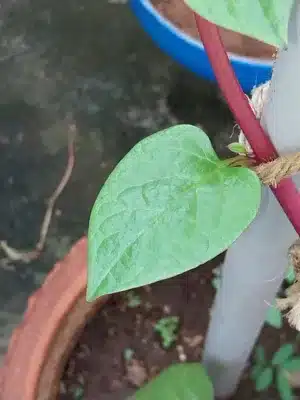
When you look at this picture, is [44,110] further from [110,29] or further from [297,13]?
[297,13]

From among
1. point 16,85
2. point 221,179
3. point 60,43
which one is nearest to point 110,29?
point 60,43

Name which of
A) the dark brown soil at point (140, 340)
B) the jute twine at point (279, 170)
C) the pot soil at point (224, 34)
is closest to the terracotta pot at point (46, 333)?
the dark brown soil at point (140, 340)

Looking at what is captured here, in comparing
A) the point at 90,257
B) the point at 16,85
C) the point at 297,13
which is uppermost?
the point at 297,13

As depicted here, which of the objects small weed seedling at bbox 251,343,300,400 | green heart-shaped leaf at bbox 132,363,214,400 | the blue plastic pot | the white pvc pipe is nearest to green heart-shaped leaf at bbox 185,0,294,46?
the white pvc pipe

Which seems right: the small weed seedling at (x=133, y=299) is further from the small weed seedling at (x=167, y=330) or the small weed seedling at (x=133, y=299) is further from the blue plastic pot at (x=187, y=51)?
the blue plastic pot at (x=187, y=51)

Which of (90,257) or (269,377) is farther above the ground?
(90,257)
